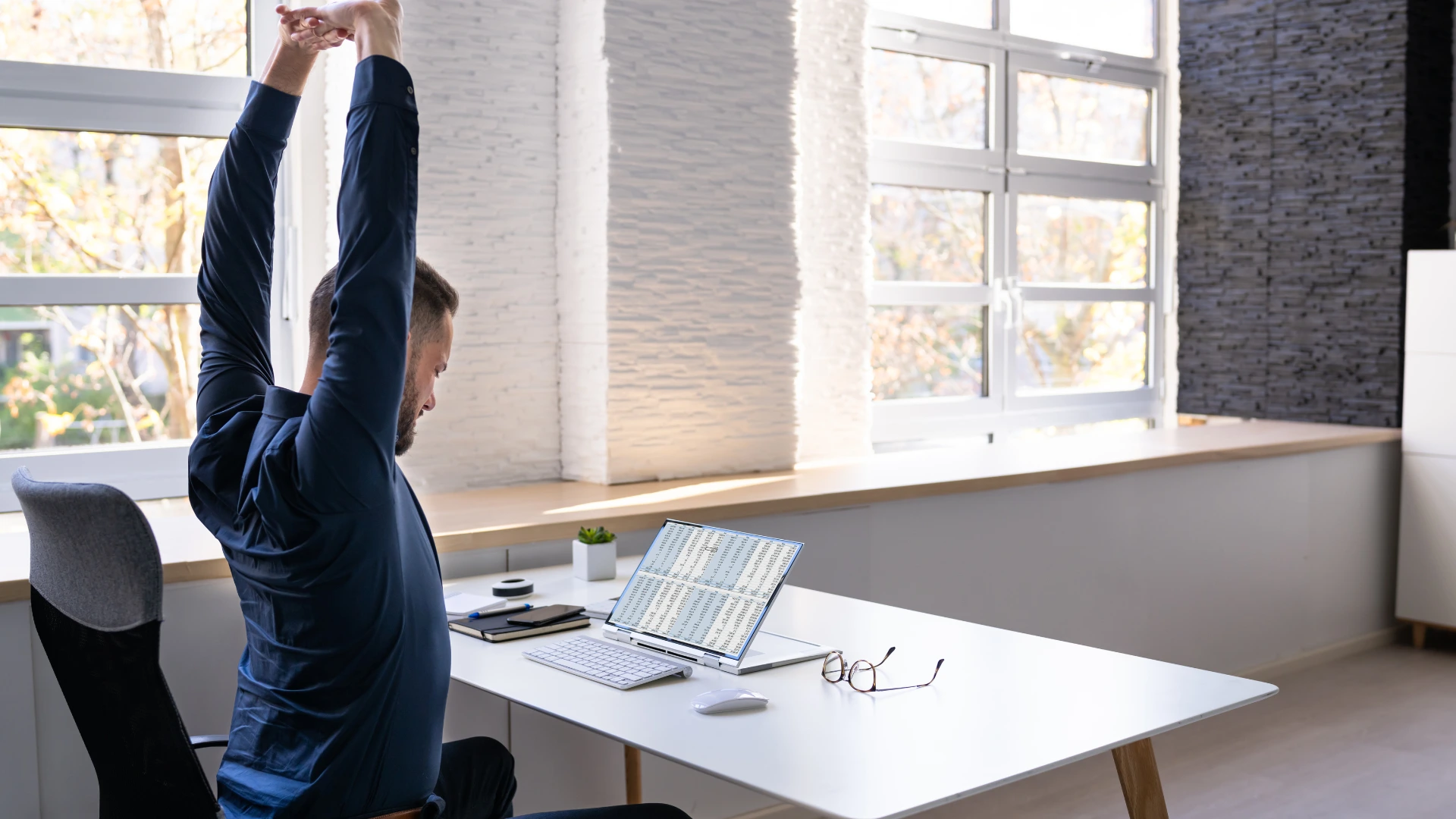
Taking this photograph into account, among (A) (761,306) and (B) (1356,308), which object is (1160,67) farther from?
(A) (761,306)

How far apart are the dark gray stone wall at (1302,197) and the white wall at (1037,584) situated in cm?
52

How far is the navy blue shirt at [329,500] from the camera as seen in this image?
4.25ft

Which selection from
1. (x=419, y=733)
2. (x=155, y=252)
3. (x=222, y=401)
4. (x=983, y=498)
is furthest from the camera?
(x=983, y=498)

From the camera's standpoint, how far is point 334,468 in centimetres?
130

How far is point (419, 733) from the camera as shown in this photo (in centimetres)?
157

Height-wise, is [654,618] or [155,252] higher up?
[155,252]

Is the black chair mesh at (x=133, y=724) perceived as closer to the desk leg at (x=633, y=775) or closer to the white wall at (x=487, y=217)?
the desk leg at (x=633, y=775)

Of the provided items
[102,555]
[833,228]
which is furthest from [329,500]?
[833,228]

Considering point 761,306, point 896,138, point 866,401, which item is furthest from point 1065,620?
point 896,138

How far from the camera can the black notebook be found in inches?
86.0

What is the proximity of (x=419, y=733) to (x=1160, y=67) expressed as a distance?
4.82 metres

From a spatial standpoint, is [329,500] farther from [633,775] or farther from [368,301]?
[633,775]

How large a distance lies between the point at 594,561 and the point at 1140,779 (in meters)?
1.16

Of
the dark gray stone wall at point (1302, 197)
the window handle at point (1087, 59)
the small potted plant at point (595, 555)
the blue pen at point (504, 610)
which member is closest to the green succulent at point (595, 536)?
the small potted plant at point (595, 555)
